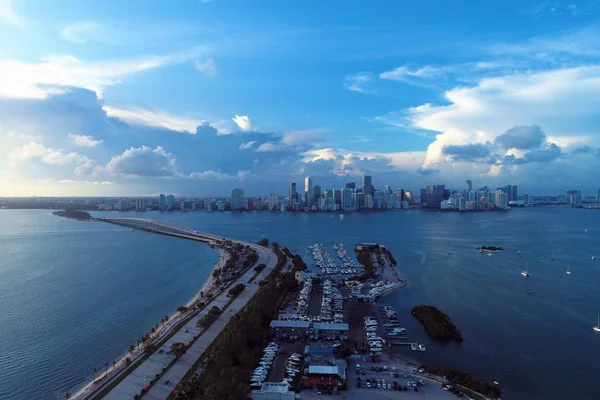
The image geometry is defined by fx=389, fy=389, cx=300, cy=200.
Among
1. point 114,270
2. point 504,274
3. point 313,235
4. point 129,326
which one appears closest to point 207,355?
point 129,326

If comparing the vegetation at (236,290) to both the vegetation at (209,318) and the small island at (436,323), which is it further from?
the small island at (436,323)

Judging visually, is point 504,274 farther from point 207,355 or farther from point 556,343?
point 207,355

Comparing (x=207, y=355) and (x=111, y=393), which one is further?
(x=207, y=355)

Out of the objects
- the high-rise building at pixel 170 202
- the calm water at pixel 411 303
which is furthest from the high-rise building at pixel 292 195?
the calm water at pixel 411 303

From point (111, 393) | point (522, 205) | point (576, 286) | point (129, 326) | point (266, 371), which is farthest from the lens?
point (522, 205)

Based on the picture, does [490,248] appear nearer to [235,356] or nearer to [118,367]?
[235,356]

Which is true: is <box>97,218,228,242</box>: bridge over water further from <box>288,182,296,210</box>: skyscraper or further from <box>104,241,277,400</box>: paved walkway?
<box>288,182,296,210</box>: skyscraper
